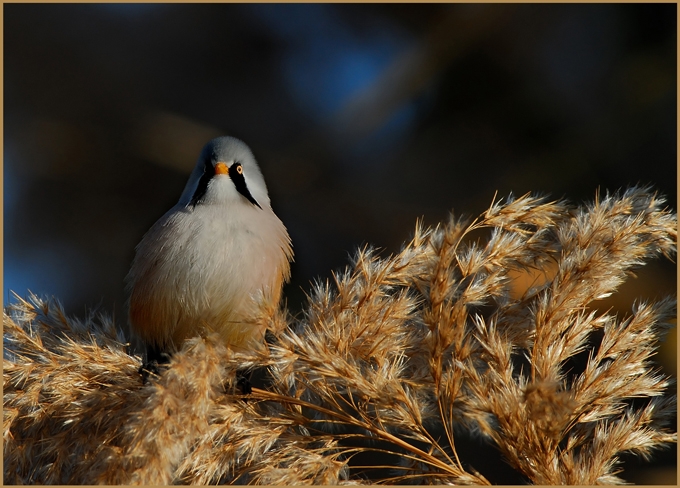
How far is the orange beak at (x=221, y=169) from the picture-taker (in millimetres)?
2307

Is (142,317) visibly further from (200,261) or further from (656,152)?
(656,152)

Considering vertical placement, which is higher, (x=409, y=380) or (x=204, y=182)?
(x=204, y=182)

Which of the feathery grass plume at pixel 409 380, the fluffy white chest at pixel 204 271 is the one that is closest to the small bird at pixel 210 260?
the fluffy white chest at pixel 204 271

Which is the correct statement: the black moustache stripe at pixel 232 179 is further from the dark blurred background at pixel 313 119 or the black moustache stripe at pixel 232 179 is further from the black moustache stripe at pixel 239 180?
the dark blurred background at pixel 313 119

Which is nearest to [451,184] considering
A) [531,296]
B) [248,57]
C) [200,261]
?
[248,57]

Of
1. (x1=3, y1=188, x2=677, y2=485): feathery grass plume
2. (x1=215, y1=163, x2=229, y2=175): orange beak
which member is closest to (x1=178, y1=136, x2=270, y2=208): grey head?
(x1=215, y1=163, x2=229, y2=175): orange beak

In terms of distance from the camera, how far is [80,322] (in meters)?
1.88

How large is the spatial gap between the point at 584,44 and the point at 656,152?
2.95 feet

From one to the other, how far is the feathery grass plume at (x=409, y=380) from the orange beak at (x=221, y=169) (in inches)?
32.2

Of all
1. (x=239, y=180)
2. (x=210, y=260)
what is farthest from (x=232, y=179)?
(x=210, y=260)

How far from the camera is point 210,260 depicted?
214 cm

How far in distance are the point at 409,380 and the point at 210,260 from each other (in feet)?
2.92

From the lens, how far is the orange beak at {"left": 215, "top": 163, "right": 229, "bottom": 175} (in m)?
2.31

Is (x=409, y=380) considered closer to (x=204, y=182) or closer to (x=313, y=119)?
(x=204, y=182)
